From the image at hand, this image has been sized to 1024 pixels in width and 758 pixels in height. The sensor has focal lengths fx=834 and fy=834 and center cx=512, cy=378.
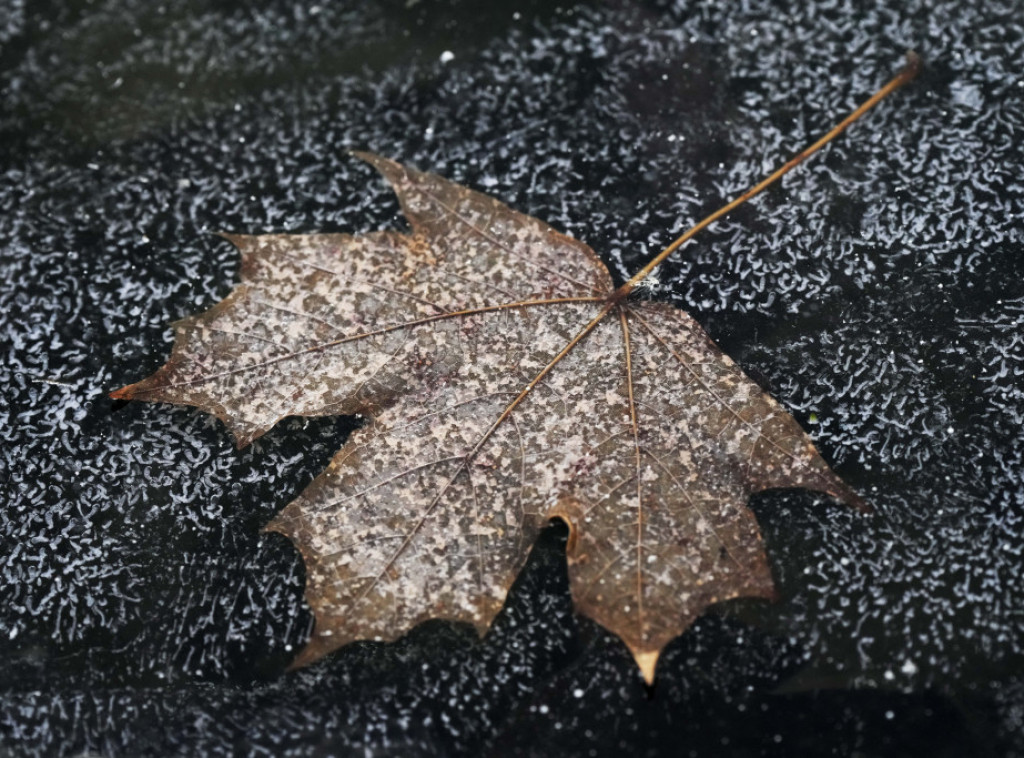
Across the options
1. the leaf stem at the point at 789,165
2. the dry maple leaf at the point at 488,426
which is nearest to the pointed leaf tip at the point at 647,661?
the dry maple leaf at the point at 488,426

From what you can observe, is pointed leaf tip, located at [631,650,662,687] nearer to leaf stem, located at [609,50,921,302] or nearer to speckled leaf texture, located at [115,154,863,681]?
speckled leaf texture, located at [115,154,863,681]

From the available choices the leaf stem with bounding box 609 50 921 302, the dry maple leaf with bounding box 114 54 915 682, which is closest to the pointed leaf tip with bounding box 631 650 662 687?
the dry maple leaf with bounding box 114 54 915 682

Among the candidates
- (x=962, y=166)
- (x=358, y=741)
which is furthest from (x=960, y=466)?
(x=358, y=741)

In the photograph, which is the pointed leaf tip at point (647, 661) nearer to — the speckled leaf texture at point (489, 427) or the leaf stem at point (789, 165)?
the speckled leaf texture at point (489, 427)

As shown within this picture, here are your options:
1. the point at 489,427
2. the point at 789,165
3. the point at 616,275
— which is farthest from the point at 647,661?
the point at 789,165

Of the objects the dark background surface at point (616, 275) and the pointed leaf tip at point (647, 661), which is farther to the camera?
the dark background surface at point (616, 275)

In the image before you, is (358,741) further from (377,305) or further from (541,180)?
(541,180)

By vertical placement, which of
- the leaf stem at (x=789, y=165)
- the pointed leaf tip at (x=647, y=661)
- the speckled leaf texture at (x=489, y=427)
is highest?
the leaf stem at (x=789, y=165)
